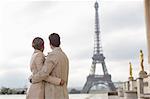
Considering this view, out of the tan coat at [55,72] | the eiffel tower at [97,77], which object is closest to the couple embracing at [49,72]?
the tan coat at [55,72]

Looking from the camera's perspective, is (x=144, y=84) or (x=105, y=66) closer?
(x=144, y=84)

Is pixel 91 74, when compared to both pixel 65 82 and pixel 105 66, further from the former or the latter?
pixel 65 82

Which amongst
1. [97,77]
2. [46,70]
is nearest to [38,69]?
[46,70]

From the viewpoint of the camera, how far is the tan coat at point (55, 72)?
405 centimetres

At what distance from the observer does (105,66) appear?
60156 mm

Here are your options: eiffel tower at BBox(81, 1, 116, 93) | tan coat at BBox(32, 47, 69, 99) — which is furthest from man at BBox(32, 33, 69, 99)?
eiffel tower at BBox(81, 1, 116, 93)

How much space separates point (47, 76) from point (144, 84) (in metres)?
12.4

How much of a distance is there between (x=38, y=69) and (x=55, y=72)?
0.18 meters

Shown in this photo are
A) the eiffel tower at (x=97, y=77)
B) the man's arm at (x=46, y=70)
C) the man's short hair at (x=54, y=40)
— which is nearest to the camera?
the man's arm at (x=46, y=70)

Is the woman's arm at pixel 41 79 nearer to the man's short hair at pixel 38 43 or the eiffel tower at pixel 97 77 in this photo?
the man's short hair at pixel 38 43

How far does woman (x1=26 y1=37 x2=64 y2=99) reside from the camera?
4047 mm

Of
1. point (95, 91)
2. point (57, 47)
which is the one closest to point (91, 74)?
point (95, 91)

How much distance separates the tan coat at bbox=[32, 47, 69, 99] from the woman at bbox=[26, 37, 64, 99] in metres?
0.05

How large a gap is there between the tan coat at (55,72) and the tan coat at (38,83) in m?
0.04
